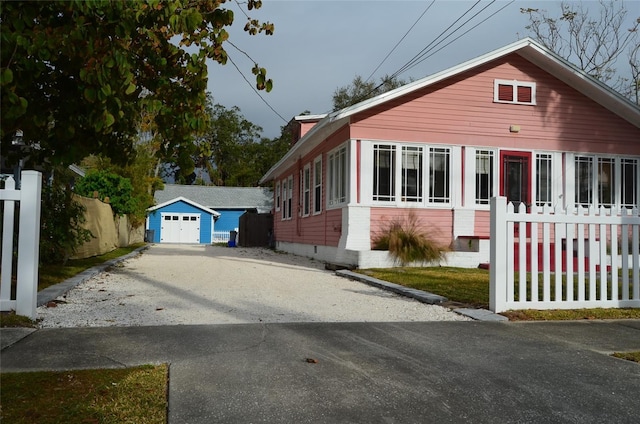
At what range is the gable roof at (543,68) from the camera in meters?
13.1

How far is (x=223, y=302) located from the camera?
294 inches

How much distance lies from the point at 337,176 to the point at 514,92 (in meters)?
5.41

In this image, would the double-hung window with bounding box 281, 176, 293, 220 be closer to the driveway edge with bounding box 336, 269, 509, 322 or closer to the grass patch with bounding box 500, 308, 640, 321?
the driveway edge with bounding box 336, 269, 509, 322

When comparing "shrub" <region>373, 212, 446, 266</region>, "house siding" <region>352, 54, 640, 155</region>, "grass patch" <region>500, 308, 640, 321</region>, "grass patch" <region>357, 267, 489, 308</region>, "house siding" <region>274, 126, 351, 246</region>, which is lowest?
"grass patch" <region>500, 308, 640, 321</region>

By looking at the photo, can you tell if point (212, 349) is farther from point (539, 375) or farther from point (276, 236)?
point (276, 236)

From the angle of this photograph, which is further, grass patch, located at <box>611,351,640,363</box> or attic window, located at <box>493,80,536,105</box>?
attic window, located at <box>493,80,536,105</box>

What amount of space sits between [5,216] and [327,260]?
10738mm

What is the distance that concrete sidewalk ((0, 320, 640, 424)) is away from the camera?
3.20 meters

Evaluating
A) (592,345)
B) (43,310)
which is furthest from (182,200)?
(592,345)

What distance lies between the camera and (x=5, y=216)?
17.6ft

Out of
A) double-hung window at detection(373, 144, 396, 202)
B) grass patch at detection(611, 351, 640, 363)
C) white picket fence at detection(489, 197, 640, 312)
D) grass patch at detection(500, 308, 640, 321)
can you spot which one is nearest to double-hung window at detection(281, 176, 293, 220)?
double-hung window at detection(373, 144, 396, 202)

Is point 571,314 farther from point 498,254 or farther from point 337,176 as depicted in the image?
point 337,176

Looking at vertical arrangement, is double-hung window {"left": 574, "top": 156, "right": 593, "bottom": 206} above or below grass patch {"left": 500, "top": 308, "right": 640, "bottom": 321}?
above

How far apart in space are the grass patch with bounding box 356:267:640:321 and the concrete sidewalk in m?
0.53
